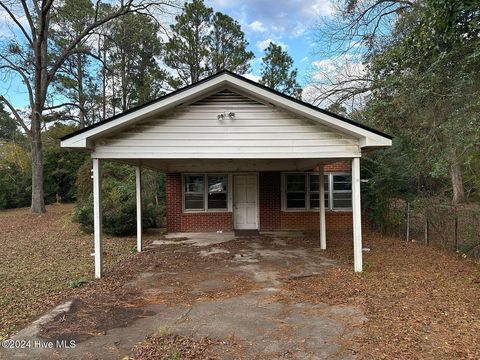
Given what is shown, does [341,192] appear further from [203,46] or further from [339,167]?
[203,46]

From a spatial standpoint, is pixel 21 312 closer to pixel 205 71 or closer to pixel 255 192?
pixel 255 192

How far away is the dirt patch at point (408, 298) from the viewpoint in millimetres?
3789

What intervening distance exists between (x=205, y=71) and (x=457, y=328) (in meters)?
21.5

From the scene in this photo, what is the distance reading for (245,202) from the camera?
44.2ft

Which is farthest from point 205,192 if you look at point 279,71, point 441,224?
point 279,71

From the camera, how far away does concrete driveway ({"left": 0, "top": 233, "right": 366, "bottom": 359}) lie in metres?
3.84

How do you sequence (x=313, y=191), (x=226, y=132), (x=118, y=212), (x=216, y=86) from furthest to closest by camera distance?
(x=313, y=191) → (x=118, y=212) → (x=226, y=132) → (x=216, y=86)

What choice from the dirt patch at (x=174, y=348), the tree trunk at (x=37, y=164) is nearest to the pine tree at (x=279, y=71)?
the tree trunk at (x=37, y=164)

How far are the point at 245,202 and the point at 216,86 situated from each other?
7.34 meters

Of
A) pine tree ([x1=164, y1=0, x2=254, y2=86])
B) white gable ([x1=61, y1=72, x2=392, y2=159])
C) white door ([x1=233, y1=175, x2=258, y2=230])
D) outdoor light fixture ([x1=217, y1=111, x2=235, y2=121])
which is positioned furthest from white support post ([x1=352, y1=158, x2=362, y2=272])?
pine tree ([x1=164, y1=0, x2=254, y2=86])

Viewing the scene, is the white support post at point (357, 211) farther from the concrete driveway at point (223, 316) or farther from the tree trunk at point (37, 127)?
the tree trunk at point (37, 127)

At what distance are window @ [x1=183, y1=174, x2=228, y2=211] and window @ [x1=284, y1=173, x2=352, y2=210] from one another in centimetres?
241

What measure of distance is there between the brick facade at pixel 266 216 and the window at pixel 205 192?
0.25m

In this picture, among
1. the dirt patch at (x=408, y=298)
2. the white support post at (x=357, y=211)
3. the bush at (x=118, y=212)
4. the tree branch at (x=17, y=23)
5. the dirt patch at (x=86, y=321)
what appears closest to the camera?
the dirt patch at (x=408, y=298)
